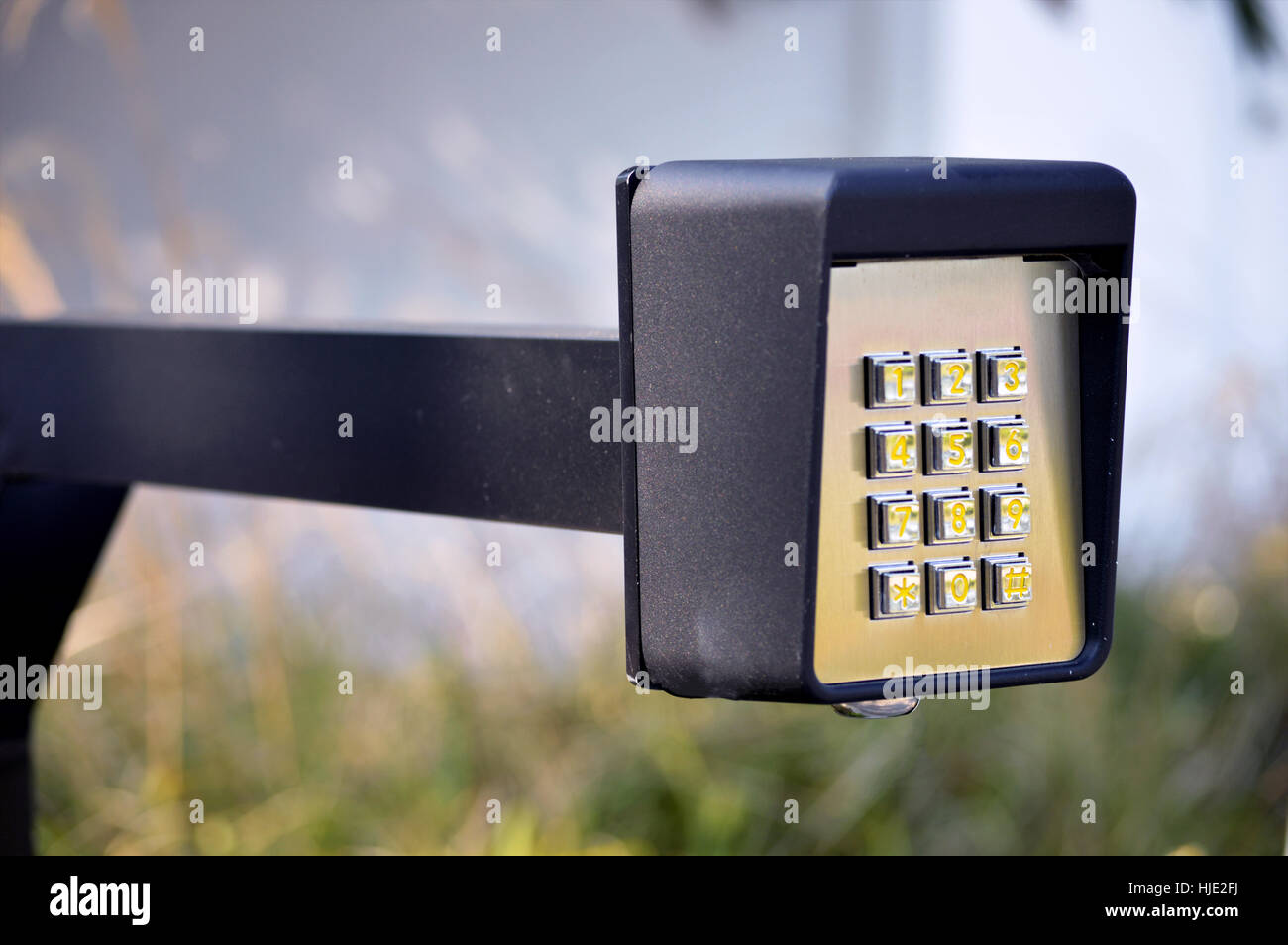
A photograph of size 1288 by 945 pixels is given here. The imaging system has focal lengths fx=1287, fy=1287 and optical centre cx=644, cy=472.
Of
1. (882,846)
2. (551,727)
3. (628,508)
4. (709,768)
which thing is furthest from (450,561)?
(628,508)

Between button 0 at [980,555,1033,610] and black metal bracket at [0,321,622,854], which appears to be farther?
black metal bracket at [0,321,622,854]

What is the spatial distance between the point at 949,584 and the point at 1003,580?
25 mm

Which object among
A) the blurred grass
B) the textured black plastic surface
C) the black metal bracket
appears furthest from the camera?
the blurred grass

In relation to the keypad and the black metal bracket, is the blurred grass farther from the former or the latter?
the keypad

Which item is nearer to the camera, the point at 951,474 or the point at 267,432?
the point at 951,474

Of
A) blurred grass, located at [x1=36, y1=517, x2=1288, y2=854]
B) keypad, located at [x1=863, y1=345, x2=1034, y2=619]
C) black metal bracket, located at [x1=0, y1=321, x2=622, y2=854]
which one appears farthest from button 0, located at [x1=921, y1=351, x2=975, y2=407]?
blurred grass, located at [x1=36, y1=517, x2=1288, y2=854]

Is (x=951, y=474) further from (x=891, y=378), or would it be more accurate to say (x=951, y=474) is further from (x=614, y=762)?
(x=614, y=762)

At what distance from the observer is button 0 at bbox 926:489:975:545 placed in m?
0.46

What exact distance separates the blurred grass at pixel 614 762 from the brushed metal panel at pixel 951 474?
53.4 inches

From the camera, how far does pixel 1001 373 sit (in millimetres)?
460

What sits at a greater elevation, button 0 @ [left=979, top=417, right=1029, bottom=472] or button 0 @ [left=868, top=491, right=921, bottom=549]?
button 0 @ [left=979, top=417, right=1029, bottom=472]

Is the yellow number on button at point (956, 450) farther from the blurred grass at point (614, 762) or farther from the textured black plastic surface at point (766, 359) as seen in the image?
the blurred grass at point (614, 762)

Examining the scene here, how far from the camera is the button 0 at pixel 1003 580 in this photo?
474 millimetres

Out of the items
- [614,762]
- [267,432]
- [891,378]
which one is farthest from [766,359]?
[614,762]
